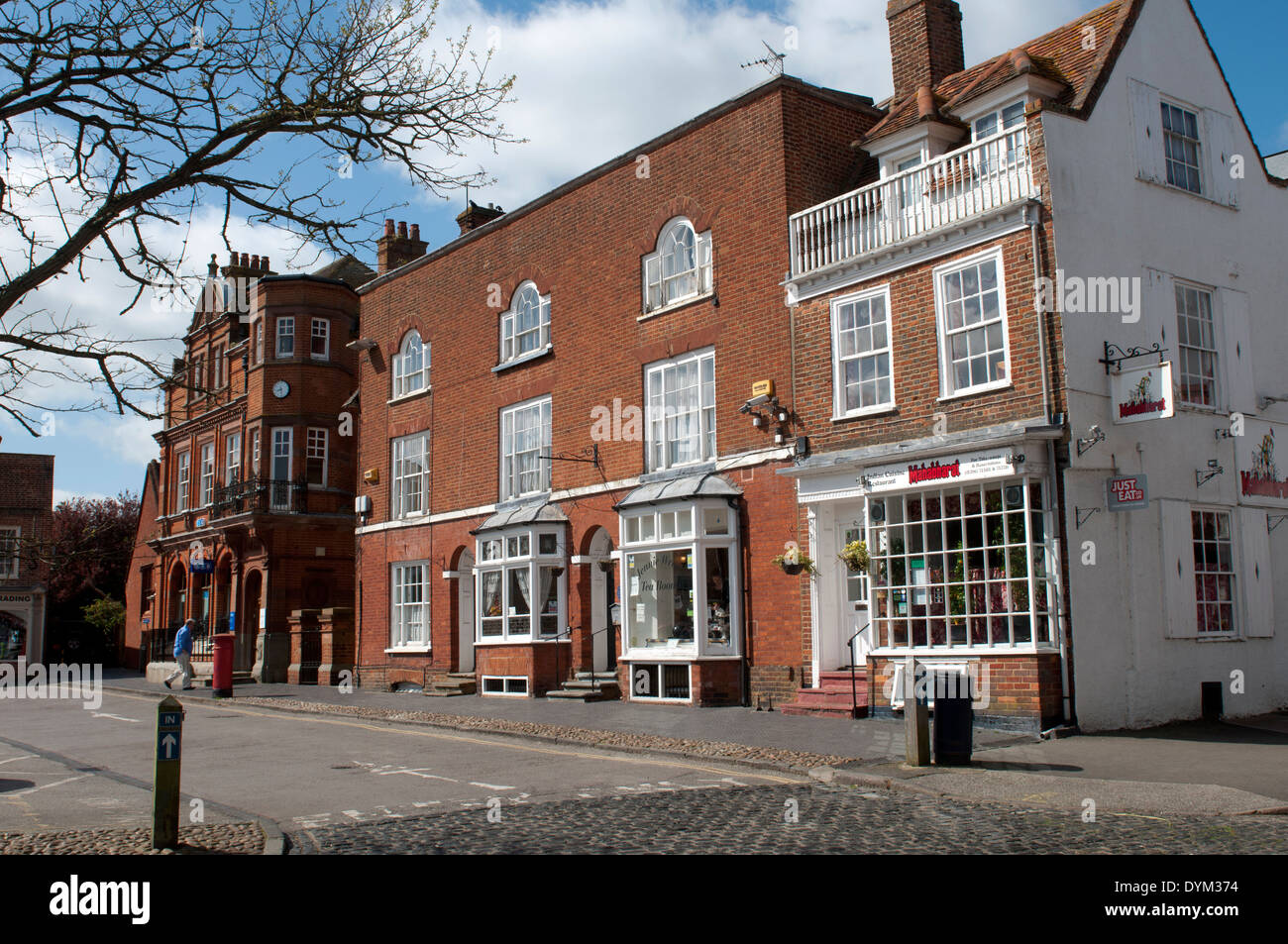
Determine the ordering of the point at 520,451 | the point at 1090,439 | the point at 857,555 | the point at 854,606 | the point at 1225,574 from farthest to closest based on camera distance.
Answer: the point at 520,451 → the point at 854,606 → the point at 1225,574 → the point at 857,555 → the point at 1090,439

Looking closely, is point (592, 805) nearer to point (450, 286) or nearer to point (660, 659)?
point (660, 659)

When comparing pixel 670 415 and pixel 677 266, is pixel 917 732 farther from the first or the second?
pixel 677 266

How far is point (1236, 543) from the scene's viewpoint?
15.9m

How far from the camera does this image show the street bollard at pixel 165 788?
743 centimetres

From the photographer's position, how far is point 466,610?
82.2ft

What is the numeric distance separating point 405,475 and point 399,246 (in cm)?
748

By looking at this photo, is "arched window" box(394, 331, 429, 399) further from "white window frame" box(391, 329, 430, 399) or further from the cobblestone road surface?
the cobblestone road surface

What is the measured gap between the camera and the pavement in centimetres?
953

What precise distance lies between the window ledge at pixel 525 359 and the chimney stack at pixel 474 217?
5.02 metres

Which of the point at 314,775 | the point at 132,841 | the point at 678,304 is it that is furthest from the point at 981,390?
the point at 132,841

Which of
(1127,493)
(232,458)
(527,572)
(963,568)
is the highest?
(232,458)

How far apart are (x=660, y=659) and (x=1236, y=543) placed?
870 cm

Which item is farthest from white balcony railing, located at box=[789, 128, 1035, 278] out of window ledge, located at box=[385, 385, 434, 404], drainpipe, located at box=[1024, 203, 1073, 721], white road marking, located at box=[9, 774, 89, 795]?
white road marking, located at box=[9, 774, 89, 795]
